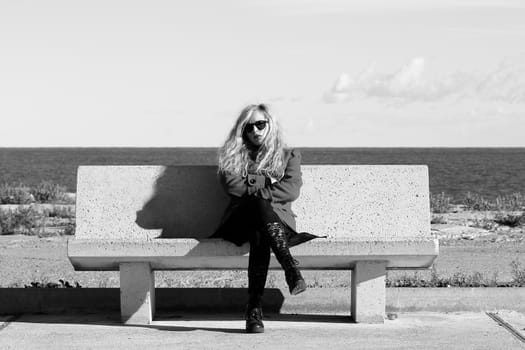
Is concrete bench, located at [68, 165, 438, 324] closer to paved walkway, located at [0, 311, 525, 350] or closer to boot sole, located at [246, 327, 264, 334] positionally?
paved walkway, located at [0, 311, 525, 350]

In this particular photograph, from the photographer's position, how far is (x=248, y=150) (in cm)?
654

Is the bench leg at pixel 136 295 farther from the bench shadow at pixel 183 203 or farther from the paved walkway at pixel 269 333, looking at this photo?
the bench shadow at pixel 183 203

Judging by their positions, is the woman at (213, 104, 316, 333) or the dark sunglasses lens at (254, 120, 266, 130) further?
the dark sunglasses lens at (254, 120, 266, 130)

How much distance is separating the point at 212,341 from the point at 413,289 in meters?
1.76

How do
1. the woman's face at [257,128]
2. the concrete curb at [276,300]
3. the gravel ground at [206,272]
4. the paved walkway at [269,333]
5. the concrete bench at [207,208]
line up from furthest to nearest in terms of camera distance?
1. the gravel ground at [206,272]
2. the concrete curb at [276,300]
3. the concrete bench at [207,208]
4. the woman's face at [257,128]
5. the paved walkway at [269,333]

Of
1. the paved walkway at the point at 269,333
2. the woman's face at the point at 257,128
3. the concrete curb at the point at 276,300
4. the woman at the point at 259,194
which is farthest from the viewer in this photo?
the concrete curb at the point at 276,300

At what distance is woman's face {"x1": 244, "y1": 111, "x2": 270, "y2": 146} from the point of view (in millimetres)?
6457

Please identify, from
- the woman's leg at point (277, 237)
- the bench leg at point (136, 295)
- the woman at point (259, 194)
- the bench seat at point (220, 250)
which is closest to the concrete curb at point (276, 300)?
the bench leg at point (136, 295)

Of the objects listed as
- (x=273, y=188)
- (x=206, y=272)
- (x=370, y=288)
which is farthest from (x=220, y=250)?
(x=206, y=272)

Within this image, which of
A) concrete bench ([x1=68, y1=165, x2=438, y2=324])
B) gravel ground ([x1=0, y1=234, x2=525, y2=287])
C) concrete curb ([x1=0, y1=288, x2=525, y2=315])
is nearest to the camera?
concrete bench ([x1=68, y1=165, x2=438, y2=324])

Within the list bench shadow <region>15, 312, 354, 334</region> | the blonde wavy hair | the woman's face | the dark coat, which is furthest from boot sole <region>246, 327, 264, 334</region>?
the woman's face

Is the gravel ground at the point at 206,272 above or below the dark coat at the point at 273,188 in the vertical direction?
below


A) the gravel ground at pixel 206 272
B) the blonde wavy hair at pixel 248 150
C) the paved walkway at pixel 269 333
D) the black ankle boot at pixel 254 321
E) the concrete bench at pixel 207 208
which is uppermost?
the blonde wavy hair at pixel 248 150

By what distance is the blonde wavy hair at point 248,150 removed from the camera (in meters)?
6.39
